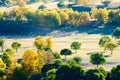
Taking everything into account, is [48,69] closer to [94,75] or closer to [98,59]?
[98,59]

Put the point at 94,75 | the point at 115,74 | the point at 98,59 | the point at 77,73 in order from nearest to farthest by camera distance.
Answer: the point at 94,75
the point at 115,74
the point at 77,73
the point at 98,59

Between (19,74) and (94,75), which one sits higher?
(94,75)

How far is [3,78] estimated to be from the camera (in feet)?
350

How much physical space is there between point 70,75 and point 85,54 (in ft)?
166

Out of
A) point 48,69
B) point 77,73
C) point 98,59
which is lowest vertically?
point 48,69

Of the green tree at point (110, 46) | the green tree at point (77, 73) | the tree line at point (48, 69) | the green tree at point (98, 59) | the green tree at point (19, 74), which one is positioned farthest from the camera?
the green tree at point (110, 46)

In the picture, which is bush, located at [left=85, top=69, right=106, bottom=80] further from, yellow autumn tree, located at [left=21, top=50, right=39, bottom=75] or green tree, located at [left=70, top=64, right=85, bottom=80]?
yellow autumn tree, located at [left=21, top=50, right=39, bottom=75]

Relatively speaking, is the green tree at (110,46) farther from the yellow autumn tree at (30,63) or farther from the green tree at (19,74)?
the green tree at (19,74)

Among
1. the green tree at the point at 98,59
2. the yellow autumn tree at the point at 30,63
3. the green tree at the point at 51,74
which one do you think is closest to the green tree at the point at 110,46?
the green tree at the point at 98,59

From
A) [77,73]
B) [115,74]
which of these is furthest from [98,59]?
[115,74]

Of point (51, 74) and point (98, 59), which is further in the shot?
point (98, 59)

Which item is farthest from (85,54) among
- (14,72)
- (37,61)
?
(14,72)

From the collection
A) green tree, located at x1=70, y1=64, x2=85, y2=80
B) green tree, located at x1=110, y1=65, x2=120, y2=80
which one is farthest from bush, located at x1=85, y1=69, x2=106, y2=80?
green tree, located at x1=110, y1=65, x2=120, y2=80

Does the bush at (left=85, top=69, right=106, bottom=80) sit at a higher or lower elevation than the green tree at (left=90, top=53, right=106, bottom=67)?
higher
